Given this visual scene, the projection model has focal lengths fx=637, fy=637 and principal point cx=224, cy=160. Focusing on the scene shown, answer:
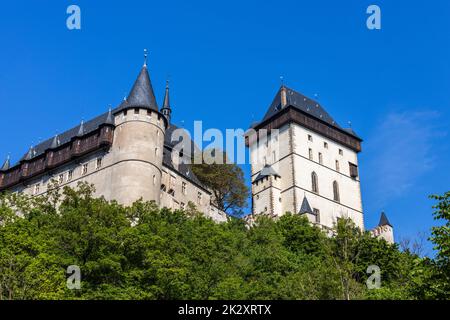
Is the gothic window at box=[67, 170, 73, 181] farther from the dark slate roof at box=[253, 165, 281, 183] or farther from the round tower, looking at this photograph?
the dark slate roof at box=[253, 165, 281, 183]

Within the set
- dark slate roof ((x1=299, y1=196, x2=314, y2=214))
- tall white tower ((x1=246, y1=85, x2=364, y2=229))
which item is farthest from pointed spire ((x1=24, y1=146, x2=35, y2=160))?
dark slate roof ((x1=299, y1=196, x2=314, y2=214))

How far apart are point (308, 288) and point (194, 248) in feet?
33.6

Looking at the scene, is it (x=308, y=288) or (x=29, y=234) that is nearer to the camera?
(x=308, y=288)

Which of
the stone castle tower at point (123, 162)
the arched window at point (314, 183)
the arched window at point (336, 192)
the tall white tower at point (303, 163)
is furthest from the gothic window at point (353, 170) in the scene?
the stone castle tower at point (123, 162)

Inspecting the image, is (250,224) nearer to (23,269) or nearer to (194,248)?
(194,248)

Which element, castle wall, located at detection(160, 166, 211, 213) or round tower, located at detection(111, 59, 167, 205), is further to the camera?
castle wall, located at detection(160, 166, 211, 213)

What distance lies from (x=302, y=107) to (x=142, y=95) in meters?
21.2

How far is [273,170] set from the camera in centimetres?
6412

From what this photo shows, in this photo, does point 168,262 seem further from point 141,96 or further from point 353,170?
point 353,170

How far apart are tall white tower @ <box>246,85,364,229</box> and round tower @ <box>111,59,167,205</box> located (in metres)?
14.1

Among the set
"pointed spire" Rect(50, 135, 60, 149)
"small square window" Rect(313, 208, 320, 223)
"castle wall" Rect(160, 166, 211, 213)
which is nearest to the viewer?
"castle wall" Rect(160, 166, 211, 213)

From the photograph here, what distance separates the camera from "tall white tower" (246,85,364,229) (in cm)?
6222

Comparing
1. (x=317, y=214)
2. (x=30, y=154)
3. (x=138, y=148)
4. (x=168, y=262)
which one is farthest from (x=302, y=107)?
(x=168, y=262)
